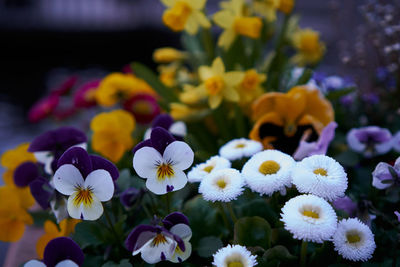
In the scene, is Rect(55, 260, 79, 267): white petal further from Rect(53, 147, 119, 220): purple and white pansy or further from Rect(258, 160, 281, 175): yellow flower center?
Rect(258, 160, 281, 175): yellow flower center

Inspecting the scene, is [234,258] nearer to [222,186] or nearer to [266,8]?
[222,186]

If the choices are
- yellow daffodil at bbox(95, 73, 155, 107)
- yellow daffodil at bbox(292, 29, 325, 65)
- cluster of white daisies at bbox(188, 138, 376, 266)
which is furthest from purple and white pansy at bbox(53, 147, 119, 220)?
yellow daffodil at bbox(292, 29, 325, 65)

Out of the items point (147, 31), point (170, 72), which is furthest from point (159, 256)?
point (147, 31)

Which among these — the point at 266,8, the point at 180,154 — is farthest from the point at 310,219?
the point at 266,8

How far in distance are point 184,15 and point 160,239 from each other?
1.63ft

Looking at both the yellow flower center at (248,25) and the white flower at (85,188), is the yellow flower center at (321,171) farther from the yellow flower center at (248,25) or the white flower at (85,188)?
the yellow flower center at (248,25)

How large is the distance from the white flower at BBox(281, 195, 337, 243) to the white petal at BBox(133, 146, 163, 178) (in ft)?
0.46

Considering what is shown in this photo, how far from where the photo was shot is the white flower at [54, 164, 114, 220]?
42 centimetres

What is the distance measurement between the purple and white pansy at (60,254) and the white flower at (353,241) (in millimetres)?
256

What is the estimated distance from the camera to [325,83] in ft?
2.87

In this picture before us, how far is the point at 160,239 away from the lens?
0.41 metres

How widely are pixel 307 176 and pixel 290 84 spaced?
45 centimetres

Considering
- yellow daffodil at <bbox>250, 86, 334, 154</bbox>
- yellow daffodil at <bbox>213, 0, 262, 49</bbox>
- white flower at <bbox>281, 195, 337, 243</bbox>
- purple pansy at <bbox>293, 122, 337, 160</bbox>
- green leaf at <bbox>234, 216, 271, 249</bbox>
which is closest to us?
white flower at <bbox>281, 195, 337, 243</bbox>

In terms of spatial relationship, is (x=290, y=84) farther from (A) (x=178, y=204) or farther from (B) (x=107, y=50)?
(B) (x=107, y=50)
